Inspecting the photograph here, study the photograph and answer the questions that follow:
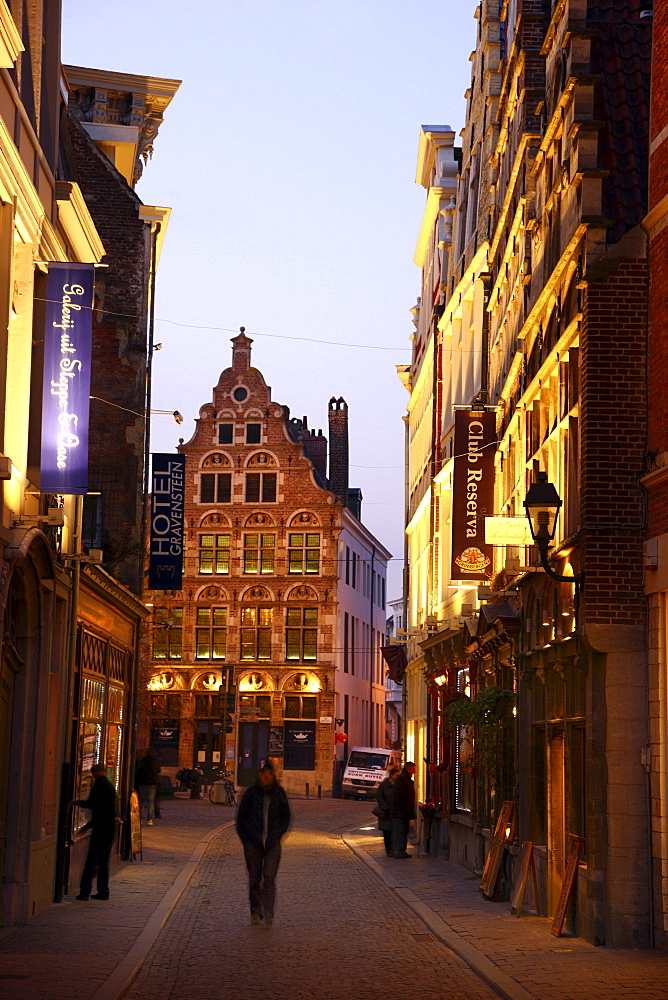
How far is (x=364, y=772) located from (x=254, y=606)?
9.34 metres

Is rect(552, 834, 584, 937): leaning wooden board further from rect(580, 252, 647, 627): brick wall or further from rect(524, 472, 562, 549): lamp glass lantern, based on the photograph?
rect(524, 472, 562, 549): lamp glass lantern

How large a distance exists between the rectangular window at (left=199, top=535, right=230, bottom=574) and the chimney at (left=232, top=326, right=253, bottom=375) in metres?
7.30

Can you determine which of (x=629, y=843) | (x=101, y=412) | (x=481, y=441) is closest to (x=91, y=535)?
(x=101, y=412)

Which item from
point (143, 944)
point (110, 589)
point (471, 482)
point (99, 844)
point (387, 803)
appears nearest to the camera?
point (143, 944)

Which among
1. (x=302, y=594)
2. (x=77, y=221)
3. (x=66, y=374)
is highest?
(x=77, y=221)

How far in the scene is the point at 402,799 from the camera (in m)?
25.0

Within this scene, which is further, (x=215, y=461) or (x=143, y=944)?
(x=215, y=461)

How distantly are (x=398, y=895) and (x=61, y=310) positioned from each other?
8871 millimetres

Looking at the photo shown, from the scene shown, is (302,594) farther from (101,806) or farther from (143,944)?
(143,944)

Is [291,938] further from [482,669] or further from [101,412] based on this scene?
[101,412]

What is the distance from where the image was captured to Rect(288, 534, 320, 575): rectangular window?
6025cm

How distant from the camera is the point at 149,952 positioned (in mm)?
12344

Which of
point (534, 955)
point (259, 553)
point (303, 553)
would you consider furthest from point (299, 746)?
point (534, 955)

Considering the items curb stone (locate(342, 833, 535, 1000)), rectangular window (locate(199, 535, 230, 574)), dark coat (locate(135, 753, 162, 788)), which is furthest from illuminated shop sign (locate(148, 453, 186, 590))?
rectangular window (locate(199, 535, 230, 574))
